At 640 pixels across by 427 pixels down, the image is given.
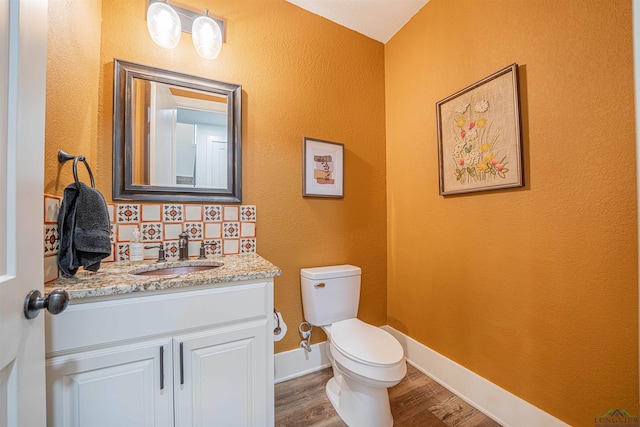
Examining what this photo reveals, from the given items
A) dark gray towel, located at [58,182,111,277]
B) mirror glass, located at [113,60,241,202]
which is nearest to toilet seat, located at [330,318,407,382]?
mirror glass, located at [113,60,241,202]

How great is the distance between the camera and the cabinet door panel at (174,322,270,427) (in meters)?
0.91

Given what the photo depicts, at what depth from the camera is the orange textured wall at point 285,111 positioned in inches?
48.3

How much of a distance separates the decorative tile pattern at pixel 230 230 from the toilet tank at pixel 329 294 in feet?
1.65

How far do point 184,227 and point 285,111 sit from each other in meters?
A: 0.98

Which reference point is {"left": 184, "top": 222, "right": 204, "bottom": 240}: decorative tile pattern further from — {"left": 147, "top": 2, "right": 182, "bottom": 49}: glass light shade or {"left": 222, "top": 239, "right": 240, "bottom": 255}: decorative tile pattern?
{"left": 147, "top": 2, "right": 182, "bottom": 49}: glass light shade

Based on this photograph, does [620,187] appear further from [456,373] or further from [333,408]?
[333,408]

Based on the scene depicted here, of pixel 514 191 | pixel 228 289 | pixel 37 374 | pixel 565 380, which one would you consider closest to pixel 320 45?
pixel 514 191

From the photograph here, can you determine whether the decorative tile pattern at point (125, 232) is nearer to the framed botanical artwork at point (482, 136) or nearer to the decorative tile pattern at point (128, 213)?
the decorative tile pattern at point (128, 213)

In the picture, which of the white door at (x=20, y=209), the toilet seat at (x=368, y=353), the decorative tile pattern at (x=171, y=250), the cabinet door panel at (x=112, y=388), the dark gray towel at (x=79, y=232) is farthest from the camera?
the decorative tile pattern at (x=171, y=250)

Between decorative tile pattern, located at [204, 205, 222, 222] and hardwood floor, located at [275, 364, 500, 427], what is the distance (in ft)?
3.70

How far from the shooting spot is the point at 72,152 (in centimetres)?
105

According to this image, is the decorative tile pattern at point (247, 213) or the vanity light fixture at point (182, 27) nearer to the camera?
the vanity light fixture at point (182, 27)

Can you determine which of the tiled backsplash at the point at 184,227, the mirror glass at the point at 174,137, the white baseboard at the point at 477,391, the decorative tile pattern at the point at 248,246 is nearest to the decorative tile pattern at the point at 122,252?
the tiled backsplash at the point at 184,227

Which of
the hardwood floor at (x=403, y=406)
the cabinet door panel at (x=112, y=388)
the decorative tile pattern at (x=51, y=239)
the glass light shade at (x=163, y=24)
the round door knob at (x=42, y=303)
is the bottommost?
the hardwood floor at (x=403, y=406)
